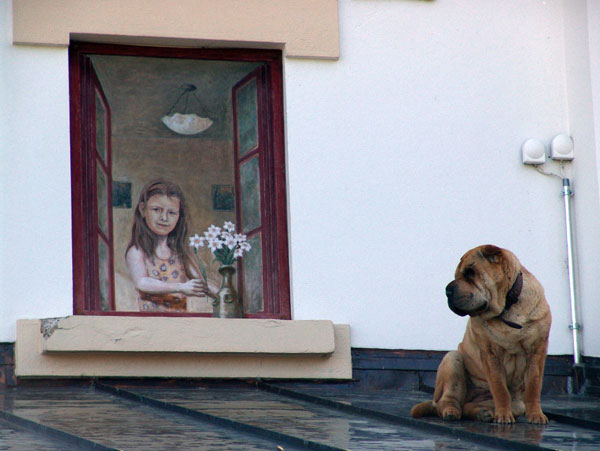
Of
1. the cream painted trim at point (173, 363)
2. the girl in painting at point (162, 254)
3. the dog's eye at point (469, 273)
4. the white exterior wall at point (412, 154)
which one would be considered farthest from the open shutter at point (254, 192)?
the dog's eye at point (469, 273)

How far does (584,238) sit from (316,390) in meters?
2.42

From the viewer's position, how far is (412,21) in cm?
913

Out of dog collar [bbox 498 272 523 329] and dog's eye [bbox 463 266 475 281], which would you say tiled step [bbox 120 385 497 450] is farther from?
dog's eye [bbox 463 266 475 281]

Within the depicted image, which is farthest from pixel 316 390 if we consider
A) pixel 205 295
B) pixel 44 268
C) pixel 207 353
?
pixel 44 268

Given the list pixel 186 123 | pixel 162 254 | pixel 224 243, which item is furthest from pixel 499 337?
pixel 186 123

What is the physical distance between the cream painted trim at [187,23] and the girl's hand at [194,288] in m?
1.75

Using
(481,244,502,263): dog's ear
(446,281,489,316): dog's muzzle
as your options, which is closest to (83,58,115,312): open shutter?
(446,281,489,316): dog's muzzle

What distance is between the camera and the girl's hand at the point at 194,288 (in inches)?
352

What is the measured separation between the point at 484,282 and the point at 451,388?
0.64m

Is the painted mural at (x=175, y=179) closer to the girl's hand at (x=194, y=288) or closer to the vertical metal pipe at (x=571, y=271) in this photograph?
the girl's hand at (x=194, y=288)

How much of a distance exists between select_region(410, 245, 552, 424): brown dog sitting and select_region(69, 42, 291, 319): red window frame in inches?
92.9

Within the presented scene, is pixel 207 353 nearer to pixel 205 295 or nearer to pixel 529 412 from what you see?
pixel 205 295

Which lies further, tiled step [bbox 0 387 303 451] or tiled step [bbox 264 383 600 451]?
tiled step [bbox 264 383 600 451]

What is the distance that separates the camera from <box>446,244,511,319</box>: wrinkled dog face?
20.3 feet
